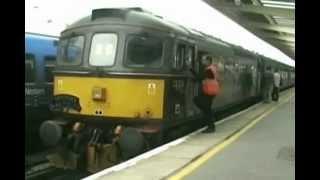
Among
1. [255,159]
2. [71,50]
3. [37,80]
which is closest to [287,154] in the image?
[255,159]

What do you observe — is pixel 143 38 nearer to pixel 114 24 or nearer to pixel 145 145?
pixel 114 24

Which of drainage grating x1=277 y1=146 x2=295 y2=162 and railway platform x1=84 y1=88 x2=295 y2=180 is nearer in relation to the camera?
railway platform x1=84 y1=88 x2=295 y2=180

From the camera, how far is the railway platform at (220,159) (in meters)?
8.95

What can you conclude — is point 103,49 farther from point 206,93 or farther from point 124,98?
point 206,93

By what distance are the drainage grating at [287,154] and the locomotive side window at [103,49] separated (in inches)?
140

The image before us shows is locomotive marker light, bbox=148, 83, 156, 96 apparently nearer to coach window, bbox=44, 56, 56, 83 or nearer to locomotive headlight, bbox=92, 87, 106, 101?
locomotive headlight, bbox=92, 87, 106, 101

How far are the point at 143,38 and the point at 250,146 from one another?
2881mm

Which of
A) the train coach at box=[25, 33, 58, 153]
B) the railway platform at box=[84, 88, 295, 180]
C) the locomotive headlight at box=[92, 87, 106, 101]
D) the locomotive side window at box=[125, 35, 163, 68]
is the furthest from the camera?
the train coach at box=[25, 33, 58, 153]

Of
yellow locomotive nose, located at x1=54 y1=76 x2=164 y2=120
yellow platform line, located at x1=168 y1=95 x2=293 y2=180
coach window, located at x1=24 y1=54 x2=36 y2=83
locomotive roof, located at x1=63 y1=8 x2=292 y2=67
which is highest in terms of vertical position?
locomotive roof, located at x1=63 y1=8 x2=292 y2=67

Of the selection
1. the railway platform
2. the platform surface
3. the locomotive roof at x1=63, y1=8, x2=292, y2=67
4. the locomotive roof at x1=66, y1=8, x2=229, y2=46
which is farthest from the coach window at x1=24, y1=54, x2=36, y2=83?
the platform surface

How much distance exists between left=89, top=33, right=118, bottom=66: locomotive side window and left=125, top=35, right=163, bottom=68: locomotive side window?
1.00ft

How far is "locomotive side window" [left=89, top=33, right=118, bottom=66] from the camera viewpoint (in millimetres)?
12742

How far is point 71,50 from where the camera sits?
44.1ft
